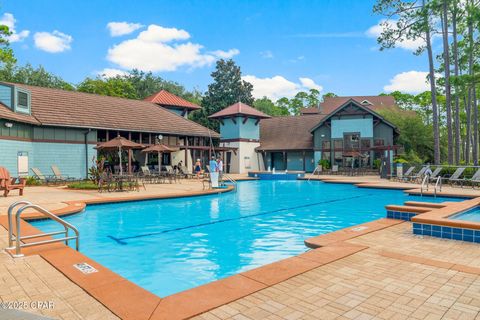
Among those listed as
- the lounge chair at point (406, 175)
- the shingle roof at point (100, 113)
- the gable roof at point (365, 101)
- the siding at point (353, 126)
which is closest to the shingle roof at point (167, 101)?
the shingle roof at point (100, 113)

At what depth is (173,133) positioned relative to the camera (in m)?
25.1

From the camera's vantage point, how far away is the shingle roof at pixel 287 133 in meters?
33.1

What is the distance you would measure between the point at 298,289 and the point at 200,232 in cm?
476

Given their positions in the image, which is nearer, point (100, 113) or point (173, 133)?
point (100, 113)

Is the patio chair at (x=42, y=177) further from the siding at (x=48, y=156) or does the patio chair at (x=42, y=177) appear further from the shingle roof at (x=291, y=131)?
the shingle roof at (x=291, y=131)

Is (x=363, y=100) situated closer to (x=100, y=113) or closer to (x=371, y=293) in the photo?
(x=100, y=113)

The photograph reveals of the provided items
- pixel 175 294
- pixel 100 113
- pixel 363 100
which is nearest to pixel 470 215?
pixel 175 294

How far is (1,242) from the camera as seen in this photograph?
565 centimetres

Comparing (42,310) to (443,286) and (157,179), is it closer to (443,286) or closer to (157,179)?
(443,286)

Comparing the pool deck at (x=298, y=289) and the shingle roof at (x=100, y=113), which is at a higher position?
the shingle roof at (x=100, y=113)

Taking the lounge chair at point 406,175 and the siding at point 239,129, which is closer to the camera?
the lounge chair at point 406,175

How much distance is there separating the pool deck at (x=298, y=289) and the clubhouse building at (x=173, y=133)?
584 inches

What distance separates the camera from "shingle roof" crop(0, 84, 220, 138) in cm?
1967

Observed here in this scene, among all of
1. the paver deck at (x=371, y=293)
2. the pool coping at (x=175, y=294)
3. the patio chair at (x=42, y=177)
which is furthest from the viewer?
the patio chair at (x=42, y=177)
